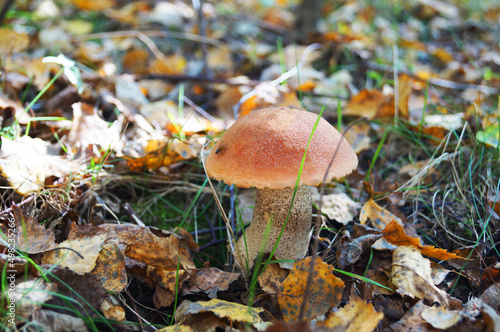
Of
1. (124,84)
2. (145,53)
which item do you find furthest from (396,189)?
(145,53)

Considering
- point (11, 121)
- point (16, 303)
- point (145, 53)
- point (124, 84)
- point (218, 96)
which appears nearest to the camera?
point (16, 303)

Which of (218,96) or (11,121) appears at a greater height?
(11,121)

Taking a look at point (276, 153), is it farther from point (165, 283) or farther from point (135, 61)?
point (135, 61)

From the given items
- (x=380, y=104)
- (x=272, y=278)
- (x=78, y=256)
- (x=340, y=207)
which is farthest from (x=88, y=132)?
(x=380, y=104)

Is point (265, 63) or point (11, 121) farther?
point (265, 63)

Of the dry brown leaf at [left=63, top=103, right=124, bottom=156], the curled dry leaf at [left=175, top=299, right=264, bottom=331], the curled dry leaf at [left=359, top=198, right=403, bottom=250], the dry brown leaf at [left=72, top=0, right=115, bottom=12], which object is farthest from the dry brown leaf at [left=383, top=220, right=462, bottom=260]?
the dry brown leaf at [left=72, top=0, right=115, bottom=12]

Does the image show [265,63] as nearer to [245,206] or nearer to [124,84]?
[124,84]

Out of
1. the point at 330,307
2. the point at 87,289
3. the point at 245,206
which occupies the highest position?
the point at 87,289

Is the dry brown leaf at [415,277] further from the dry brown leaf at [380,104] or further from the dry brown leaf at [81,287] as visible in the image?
the dry brown leaf at [380,104]

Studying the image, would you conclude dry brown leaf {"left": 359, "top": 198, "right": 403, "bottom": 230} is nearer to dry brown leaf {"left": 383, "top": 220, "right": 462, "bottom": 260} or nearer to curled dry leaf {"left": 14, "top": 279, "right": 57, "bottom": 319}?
dry brown leaf {"left": 383, "top": 220, "right": 462, "bottom": 260}
